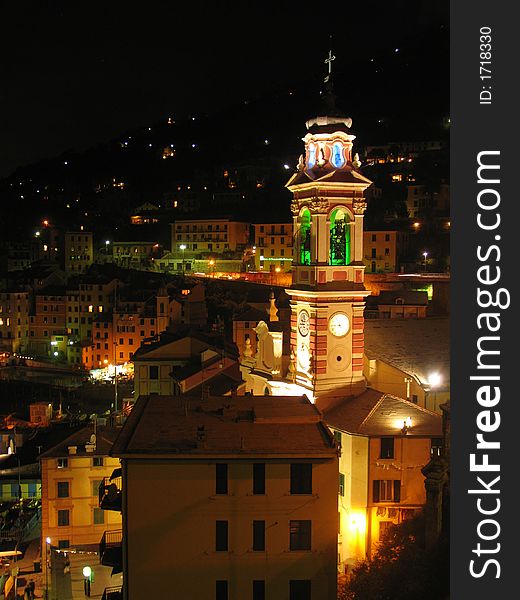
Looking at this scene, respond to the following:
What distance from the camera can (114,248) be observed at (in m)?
131

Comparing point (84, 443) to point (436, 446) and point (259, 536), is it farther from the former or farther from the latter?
point (436, 446)

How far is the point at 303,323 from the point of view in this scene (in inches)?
1289

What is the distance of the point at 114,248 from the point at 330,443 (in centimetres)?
11392

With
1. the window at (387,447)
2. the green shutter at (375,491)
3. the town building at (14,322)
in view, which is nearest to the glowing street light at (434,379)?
the window at (387,447)

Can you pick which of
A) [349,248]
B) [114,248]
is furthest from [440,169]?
[349,248]

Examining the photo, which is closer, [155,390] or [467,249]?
[467,249]

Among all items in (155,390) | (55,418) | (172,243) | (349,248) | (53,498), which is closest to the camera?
(349,248)

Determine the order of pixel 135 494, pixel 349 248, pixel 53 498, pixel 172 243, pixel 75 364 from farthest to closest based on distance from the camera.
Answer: pixel 172 243, pixel 75 364, pixel 53 498, pixel 349 248, pixel 135 494

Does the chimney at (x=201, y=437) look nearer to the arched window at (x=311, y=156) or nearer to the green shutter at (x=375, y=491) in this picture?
the green shutter at (x=375, y=491)

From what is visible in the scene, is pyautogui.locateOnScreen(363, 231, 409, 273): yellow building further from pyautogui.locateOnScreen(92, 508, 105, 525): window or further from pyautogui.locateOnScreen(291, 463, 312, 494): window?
pyautogui.locateOnScreen(291, 463, 312, 494): window

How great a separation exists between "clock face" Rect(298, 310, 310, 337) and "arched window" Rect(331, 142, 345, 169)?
23.2 feet

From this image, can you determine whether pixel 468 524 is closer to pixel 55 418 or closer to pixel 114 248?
pixel 55 418

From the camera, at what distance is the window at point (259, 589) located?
21812 mm

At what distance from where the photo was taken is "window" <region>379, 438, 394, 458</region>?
26.9m
